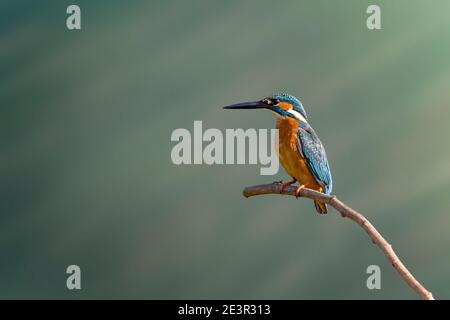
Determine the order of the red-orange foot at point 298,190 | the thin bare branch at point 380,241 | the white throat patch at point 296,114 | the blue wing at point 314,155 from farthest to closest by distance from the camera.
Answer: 1. the white throat patch at point 296,114
2. the blue wing at point 314,155
3. the red-orange foot at point 298,190
4. the thin bare branch at point 380,241

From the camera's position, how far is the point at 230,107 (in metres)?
3.75

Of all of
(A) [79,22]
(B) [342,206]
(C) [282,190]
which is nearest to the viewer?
(B) [342,206]

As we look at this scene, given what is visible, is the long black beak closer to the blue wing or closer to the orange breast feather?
the orange breast feather

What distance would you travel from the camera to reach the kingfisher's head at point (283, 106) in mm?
3766

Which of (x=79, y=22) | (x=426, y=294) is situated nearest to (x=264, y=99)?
(x=79, y=22)

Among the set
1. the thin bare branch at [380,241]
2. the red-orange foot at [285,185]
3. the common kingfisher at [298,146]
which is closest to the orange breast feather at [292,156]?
the common kingfisher at [298,146]

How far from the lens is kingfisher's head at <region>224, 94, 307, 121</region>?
3.77m

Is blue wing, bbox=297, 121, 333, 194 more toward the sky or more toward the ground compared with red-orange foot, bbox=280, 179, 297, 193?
more toward the sky

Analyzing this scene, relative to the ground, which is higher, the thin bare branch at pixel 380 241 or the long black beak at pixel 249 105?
the long black beak at pixel 249 105

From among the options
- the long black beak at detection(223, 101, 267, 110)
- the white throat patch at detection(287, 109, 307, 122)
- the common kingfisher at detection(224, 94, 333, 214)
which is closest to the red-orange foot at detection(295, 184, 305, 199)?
the common kingfisher at detection(224, 94, 333, 214)

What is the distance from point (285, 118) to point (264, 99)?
0.70 ft

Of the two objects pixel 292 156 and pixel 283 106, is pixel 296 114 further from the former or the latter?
pixel 292 156

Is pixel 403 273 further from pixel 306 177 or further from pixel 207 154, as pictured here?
pixel 207 154

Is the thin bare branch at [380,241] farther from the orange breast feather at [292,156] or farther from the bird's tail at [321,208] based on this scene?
the bird's tail at [321,208]
